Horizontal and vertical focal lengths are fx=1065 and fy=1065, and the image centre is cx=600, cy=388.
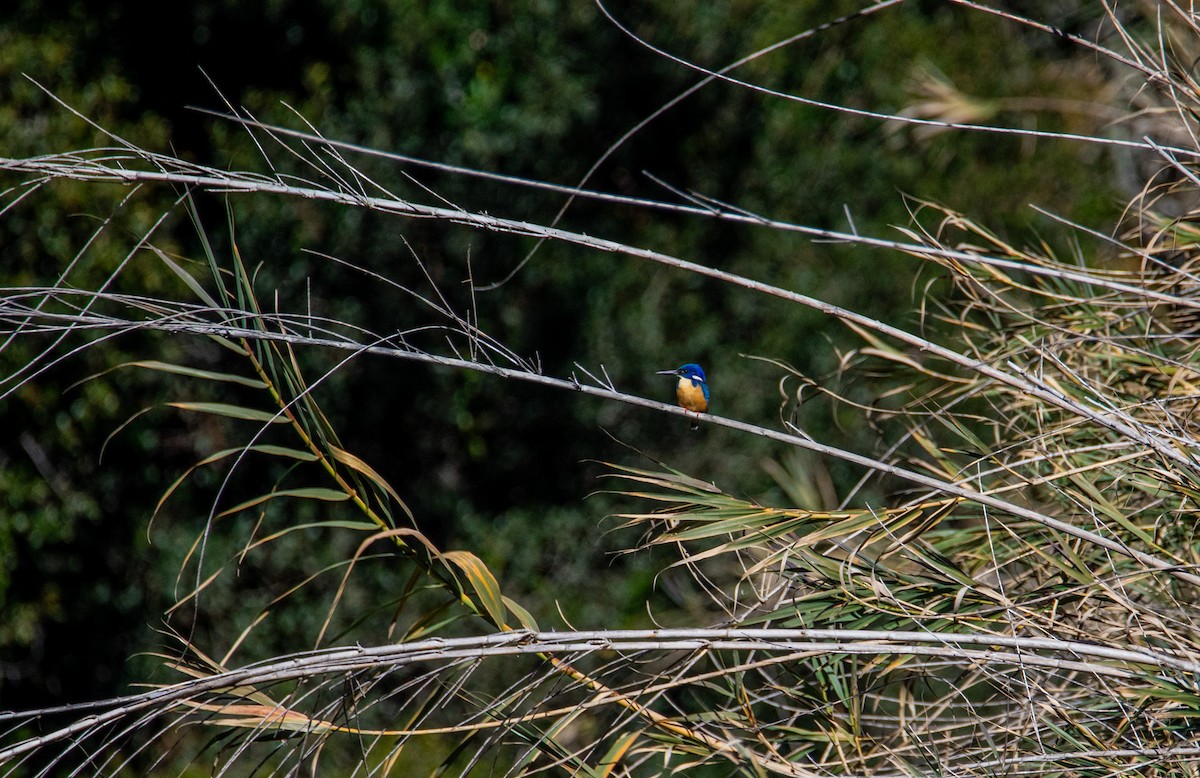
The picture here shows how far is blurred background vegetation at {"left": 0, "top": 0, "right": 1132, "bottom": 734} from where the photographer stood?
5188 mm

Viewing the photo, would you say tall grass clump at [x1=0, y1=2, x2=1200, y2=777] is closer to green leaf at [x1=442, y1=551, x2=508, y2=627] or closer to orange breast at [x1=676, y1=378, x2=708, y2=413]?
green leaf at [x1=442, y1=551, x2=508, y2=627]

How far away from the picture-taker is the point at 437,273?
6055 millimetres

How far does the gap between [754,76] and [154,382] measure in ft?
14.3

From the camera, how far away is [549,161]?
21.2 ft

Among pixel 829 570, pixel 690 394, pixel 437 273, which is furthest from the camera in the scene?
pixel 437 273

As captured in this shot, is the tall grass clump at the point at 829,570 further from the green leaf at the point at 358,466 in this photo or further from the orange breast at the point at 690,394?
the orange breast at the point at 690,394

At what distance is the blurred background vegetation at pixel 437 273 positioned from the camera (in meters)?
5.19

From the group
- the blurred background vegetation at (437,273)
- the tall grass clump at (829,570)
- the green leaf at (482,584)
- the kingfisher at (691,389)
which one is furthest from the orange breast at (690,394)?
the blurred background vegetation at (437,273)

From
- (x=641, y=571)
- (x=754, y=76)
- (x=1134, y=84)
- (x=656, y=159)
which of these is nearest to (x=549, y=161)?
(x=656, y=159)

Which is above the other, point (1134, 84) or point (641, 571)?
point (1134, 84)

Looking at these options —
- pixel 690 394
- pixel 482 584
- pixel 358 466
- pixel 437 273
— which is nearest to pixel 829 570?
pixel 482 584

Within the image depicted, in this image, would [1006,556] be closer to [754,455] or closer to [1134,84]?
[1134,84]

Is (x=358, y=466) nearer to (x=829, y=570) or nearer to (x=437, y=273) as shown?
(x=829, y=570)

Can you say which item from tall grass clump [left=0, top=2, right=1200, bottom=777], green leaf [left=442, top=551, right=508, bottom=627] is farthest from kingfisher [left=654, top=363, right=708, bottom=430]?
green leaf [left=442, top=551, right=508, bottom=627]
